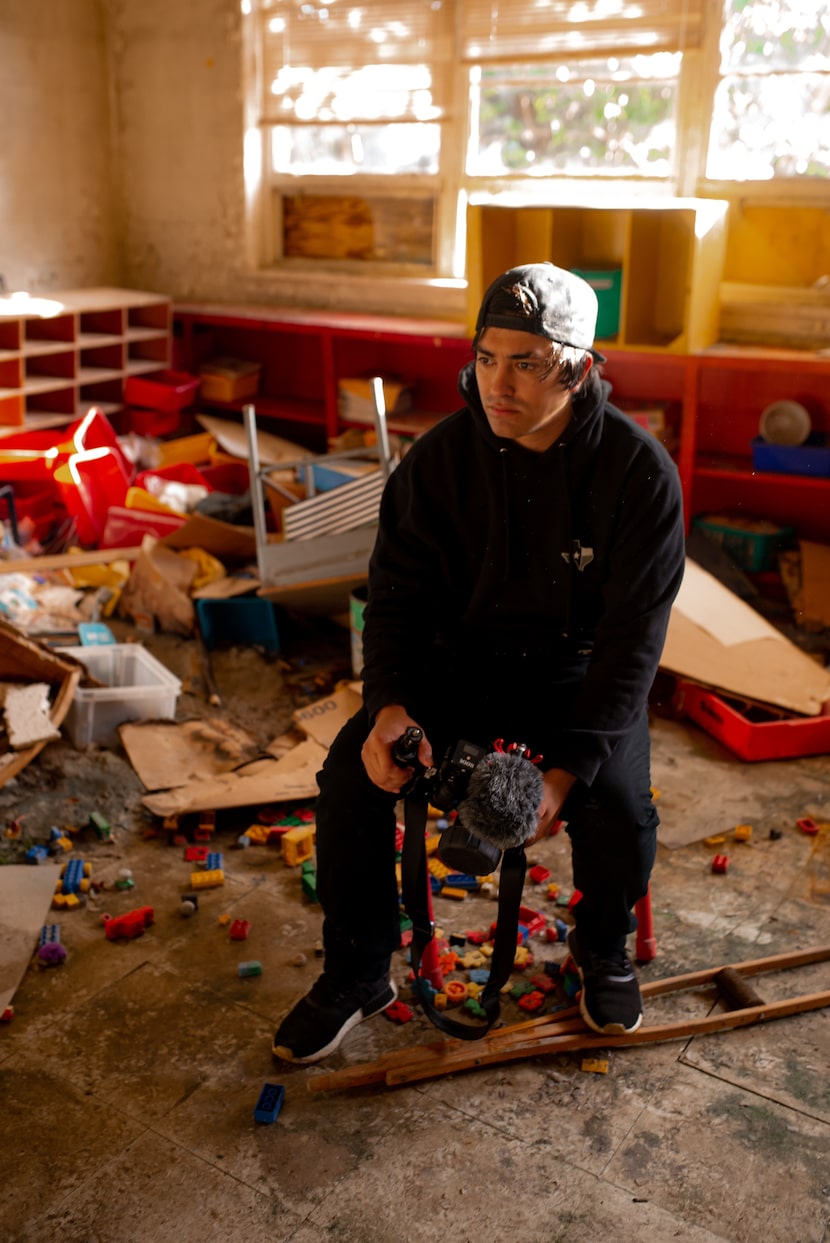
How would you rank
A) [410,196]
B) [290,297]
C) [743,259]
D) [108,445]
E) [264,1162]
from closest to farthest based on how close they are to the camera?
[264,1162], [743,259], [108,445], [410,196], [290,297]

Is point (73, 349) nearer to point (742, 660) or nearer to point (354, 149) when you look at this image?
point (354, 149)

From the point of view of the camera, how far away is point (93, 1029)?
2.04 m

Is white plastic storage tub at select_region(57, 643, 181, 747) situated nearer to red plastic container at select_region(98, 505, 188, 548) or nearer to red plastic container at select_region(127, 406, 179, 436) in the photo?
red plastic container at select_region(98, 505, 188, 548)

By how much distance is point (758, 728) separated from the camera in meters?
3.06

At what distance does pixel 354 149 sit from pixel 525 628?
392 centimetres

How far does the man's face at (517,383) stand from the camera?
1.80 metres

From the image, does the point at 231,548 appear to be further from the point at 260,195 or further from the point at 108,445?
the point at 260,195

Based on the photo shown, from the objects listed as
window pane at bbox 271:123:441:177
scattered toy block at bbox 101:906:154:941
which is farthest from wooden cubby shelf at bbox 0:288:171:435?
scattered toy block at bbox 101:906:154:941

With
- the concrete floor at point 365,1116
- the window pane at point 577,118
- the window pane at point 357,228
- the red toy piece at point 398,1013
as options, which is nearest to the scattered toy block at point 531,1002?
the concrete floor at point 365,1116

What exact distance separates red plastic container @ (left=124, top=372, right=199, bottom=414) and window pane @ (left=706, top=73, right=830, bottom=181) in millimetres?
2491

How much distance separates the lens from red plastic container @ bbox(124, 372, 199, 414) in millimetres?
5152

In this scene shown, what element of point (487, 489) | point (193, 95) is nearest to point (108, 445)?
point (193, 95)

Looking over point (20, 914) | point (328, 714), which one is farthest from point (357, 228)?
point (20, 914)

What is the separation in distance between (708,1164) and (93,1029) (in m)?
1.09
